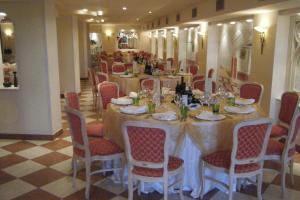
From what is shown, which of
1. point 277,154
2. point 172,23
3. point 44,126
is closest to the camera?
point 277,154

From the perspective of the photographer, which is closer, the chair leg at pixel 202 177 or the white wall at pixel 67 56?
the chair leg at pixel 202 177

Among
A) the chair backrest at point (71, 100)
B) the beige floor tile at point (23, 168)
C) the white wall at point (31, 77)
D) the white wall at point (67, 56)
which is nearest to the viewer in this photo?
the chair backrest at point (71, 100)

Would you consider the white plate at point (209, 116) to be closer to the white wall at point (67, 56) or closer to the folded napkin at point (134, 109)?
the folded napkin at point (134, 109)

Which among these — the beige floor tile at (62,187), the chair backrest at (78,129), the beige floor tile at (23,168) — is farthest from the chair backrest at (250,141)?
the beige floor tile at (23,168)

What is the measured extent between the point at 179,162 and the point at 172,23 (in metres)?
9.02

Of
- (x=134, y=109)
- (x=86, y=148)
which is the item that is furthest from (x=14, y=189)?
(x=134, y=109)

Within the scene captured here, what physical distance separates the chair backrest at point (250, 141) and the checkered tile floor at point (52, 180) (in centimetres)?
66

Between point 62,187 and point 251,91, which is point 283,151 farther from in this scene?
point 62,187

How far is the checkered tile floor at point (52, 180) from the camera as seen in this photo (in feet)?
11.1

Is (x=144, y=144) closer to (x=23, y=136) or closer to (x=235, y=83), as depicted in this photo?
(x=23, y=136)

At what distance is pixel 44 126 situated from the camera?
5.24m

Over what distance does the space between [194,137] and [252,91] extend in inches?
76.5

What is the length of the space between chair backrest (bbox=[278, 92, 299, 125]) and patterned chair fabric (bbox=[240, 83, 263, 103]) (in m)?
0.49

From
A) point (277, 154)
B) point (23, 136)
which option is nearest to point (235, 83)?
point (277, 154)
